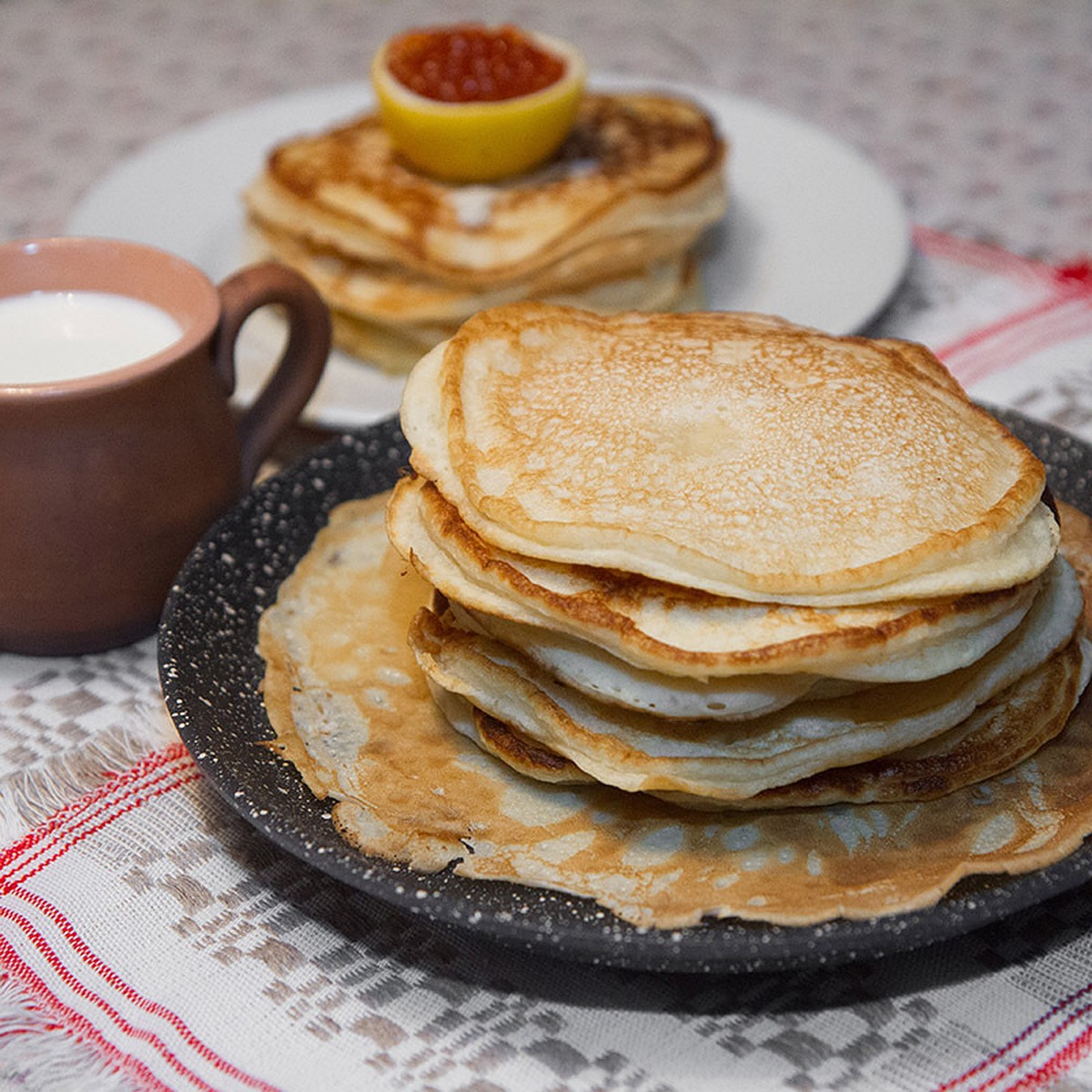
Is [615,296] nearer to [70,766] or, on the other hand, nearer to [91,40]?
[70,766]

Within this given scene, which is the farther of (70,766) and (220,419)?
(220,419)

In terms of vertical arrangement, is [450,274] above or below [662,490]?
below

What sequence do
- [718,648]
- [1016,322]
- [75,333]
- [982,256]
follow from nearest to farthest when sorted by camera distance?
[718,648] < [75,333] < [1016,322] < [982,256]

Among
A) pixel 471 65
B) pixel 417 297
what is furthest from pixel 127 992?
pixel 471 65

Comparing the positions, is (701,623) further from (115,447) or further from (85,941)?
(115,447)

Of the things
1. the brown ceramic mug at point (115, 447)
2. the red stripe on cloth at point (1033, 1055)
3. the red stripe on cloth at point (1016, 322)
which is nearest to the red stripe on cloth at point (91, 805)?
the brown ceramic mug at point (115, 447)

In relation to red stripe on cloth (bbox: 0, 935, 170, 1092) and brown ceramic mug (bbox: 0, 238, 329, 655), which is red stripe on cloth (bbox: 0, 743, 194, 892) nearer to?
red stripe on cloth (bbox: 0, 935, 170, 1092)

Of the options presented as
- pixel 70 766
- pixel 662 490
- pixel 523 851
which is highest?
pixel 662 490

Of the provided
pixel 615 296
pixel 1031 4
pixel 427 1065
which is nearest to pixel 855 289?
pixel 615 296

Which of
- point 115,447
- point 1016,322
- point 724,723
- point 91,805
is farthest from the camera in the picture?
point 1016,322
